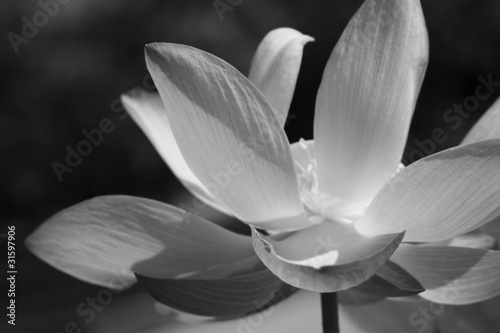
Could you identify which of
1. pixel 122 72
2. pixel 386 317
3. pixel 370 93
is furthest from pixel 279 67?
pixel 122 72

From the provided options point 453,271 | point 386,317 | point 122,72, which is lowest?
point 122,72

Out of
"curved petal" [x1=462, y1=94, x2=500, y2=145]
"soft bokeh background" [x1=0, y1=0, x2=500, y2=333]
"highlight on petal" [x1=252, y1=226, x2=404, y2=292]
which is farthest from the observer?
"soft bokeh background" [x1=0, y1=0, x2=500, y2=333]

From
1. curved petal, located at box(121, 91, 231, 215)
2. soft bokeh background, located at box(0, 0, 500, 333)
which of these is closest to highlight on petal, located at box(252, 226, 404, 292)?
curved petal, located at box(121, 91, 231, 215)

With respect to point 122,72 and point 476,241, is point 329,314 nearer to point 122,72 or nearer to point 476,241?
point 476,241

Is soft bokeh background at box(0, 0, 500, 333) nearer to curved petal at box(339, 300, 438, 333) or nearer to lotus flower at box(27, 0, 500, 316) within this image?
curved petal at box(339, 300, 438, 333)

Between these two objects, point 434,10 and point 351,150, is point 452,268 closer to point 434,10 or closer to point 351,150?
point 351,150

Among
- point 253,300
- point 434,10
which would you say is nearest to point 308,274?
point 253,300
